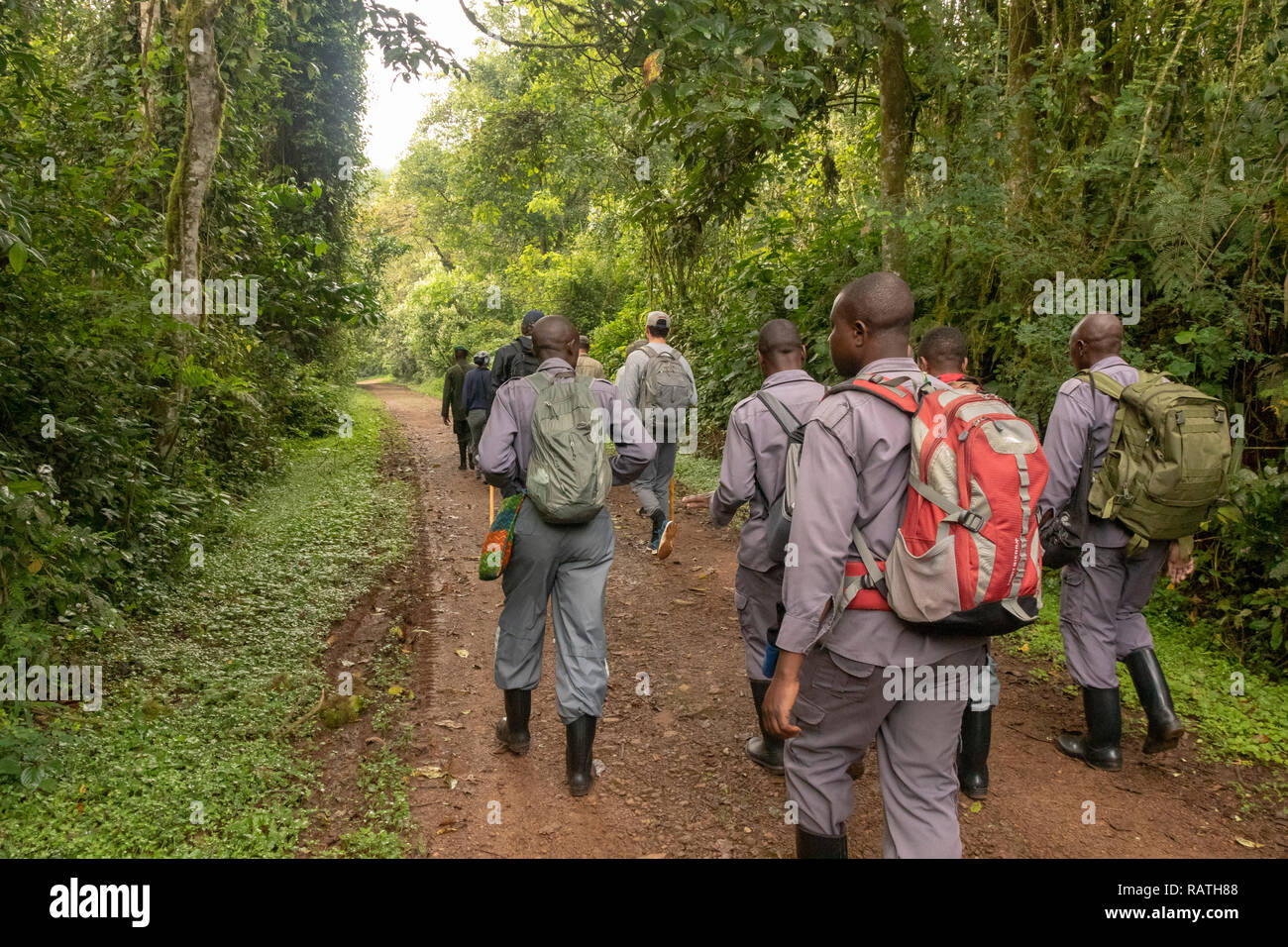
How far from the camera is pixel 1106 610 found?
4285mm

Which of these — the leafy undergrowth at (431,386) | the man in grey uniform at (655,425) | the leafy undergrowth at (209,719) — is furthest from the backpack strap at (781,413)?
the leafy undergrowth at (431,386)

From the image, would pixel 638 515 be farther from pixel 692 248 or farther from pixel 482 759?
pixel 482 759

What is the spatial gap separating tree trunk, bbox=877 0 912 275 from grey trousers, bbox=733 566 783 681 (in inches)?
225

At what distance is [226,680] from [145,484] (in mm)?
2350

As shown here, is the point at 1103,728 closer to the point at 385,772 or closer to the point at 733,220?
the point at 385,772

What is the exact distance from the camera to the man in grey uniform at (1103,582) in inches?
166

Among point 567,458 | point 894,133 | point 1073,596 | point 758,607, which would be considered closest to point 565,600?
point 567,458

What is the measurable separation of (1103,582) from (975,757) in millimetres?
1115

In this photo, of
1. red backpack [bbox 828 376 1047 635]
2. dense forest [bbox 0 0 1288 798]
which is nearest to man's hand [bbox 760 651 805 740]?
red backpack [bbox 828 376 1047 635]

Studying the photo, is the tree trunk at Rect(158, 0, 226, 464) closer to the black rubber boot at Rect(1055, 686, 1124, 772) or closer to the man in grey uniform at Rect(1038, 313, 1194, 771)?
the man in grey uniform at Rect(1038, 313, 1194, 771)

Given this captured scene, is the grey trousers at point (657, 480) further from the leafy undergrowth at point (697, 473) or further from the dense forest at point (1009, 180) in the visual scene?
the dense forest at point (1009, 180)

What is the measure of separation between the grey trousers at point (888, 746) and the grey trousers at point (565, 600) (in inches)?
64.5

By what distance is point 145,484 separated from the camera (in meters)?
6.80
